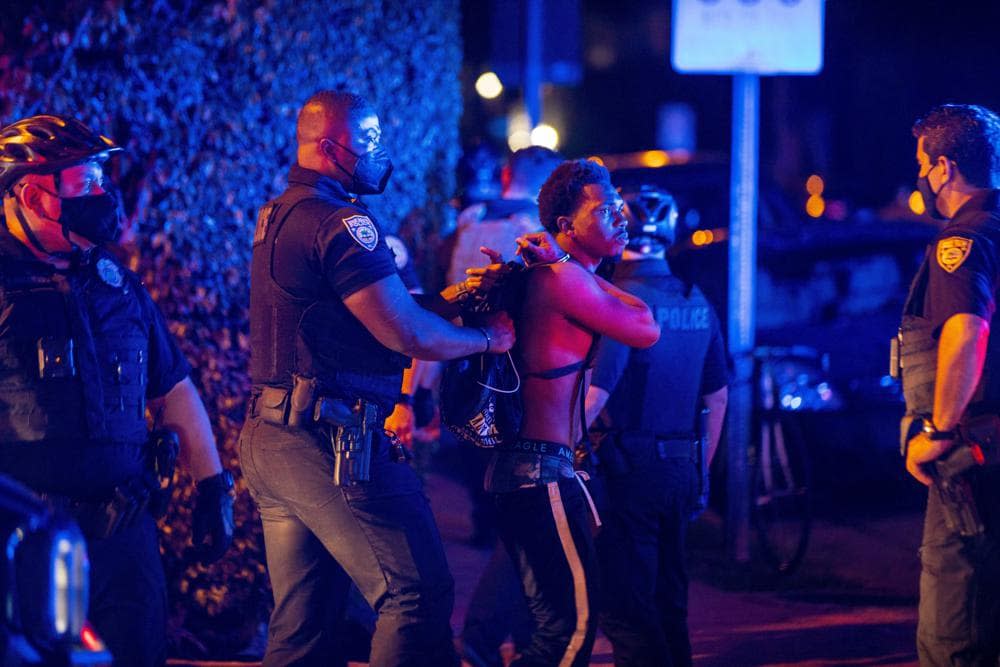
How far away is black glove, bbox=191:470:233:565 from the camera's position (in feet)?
13.4

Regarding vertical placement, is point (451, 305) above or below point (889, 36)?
→ below

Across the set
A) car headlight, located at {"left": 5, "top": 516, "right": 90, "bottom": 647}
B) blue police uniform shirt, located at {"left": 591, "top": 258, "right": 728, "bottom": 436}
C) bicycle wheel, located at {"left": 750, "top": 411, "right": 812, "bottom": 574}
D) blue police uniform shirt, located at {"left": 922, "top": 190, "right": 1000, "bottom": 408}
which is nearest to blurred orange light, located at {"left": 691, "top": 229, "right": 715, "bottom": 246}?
bicycle wheel, located at {"left": 750, "top": 411, "right": 812, "bottom": 574}

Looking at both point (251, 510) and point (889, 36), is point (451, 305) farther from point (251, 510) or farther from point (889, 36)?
point (889, 36)

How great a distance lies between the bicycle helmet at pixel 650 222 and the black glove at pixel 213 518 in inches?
70.9

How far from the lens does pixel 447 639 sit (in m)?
3.94

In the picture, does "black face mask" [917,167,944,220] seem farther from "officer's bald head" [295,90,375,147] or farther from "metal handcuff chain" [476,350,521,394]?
"officer's bald head" [295,90,375,147]

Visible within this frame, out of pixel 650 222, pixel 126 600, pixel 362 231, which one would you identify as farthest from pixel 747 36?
pixel 126 600

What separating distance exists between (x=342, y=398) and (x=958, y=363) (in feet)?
6.62

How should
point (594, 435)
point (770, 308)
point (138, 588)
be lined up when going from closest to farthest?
point (138, 588)
point (594, 435)
point (770, 308)

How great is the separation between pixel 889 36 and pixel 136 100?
2954 cm

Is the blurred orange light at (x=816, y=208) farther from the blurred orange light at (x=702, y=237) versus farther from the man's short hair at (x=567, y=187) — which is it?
the man's short hair at (x=567, y=187)

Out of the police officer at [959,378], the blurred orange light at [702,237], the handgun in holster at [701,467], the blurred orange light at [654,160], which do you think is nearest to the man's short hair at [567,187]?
the handgun in holster at [701,467]

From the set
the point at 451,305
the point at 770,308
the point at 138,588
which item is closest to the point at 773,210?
the point at 770,308

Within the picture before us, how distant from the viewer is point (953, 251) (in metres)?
4.27
